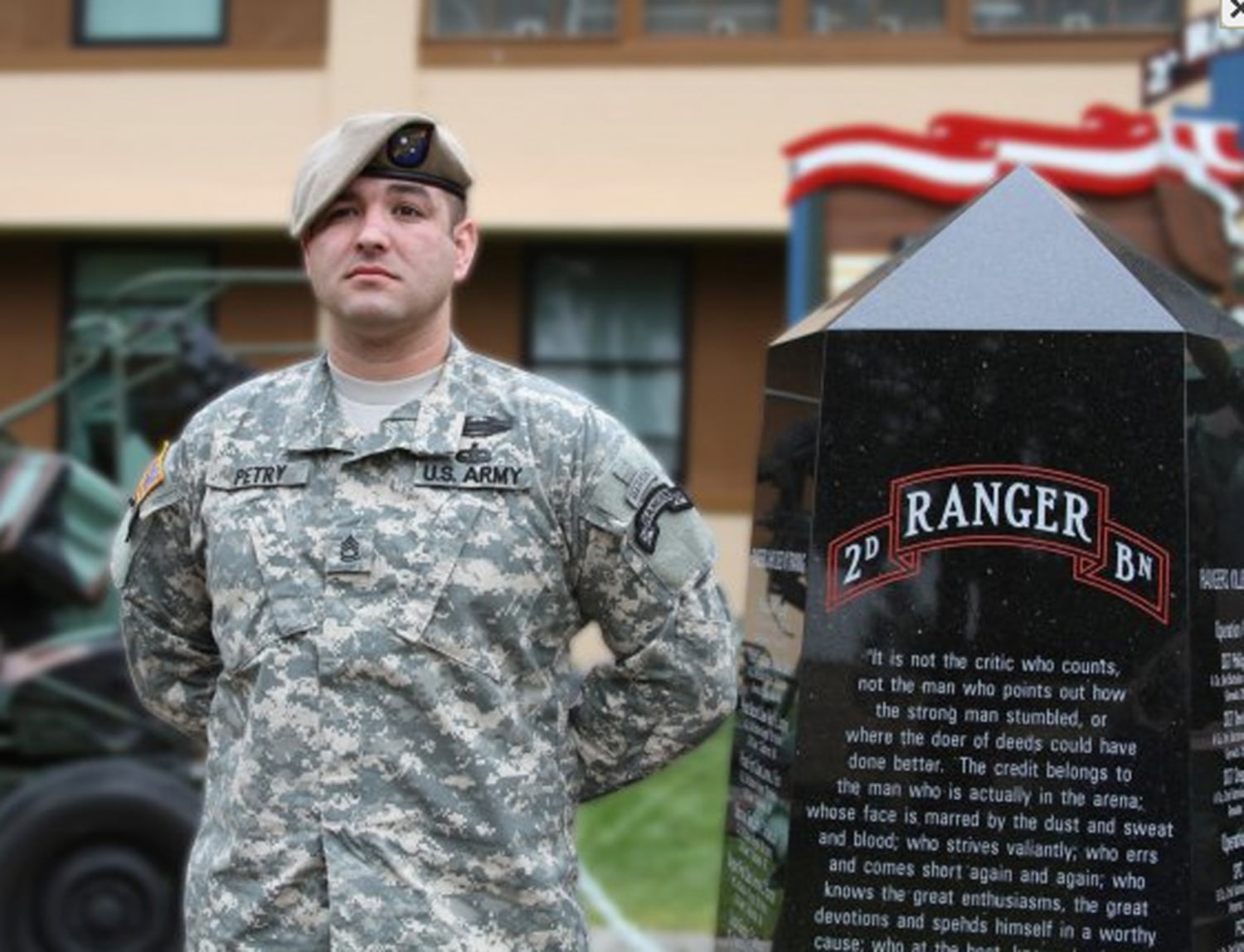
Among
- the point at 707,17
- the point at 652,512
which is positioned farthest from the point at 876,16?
the point at 652,512

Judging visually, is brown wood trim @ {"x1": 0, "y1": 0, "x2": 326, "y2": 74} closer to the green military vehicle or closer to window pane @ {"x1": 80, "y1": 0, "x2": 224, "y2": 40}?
window pane @ {"x1": 80, "y1": 0, "x2": 224, "y2": 40}

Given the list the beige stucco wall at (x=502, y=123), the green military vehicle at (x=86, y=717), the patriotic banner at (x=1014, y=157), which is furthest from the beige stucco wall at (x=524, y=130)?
the green military vehicle at (x=86, y=717)

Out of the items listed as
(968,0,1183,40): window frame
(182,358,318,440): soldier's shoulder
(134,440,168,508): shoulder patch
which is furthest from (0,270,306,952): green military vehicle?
(968,0,1183,40): window frame

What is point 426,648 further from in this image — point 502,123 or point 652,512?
point 502,123

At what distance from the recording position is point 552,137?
1287cm

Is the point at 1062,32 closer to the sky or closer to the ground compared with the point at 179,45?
closer to the sky

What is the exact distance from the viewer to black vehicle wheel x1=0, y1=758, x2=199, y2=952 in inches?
220

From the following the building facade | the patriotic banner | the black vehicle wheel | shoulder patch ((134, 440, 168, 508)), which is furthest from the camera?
the building facade

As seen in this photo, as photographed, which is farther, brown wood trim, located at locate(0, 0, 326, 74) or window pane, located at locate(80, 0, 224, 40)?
window pane, located at locate(80, 0, 224, 40)

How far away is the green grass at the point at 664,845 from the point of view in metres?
7.25

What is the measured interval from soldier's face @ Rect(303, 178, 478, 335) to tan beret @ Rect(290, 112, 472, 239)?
0.06ft

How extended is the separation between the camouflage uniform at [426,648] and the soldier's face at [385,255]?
12 cm

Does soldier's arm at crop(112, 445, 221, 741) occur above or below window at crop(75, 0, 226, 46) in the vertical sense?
below

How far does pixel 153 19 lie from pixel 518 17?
2.33 m
